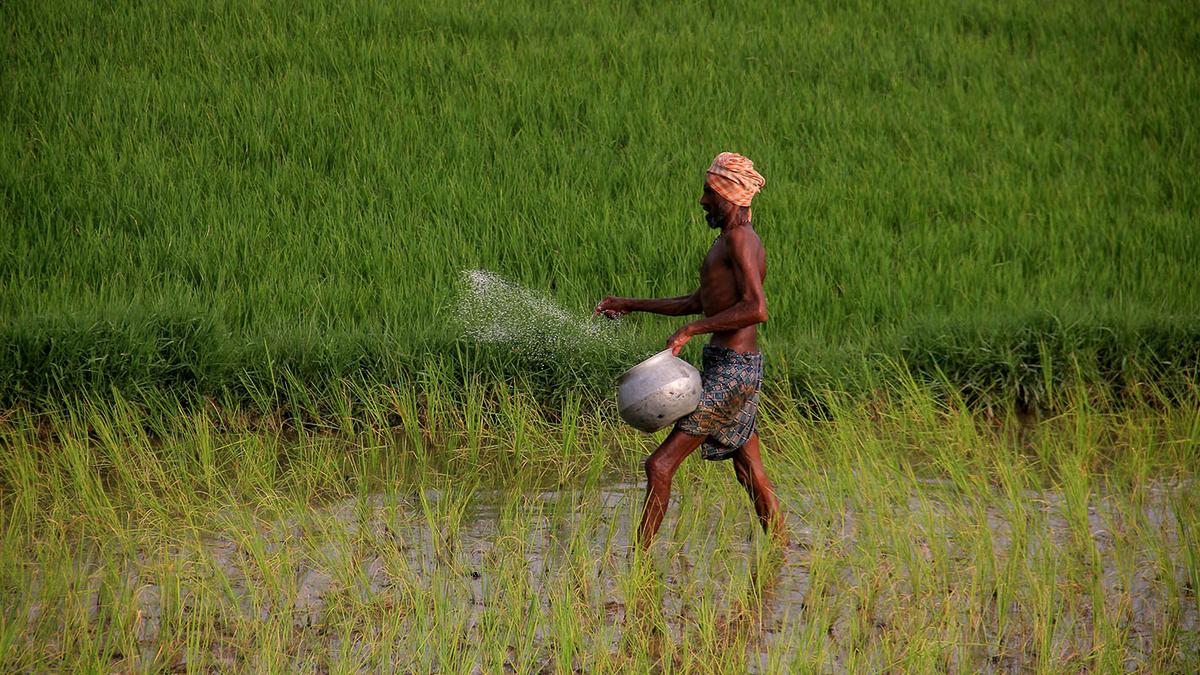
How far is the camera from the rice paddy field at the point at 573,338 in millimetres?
3641

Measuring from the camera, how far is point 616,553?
4.14 metres

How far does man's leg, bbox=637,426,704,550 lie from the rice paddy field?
0.32ft

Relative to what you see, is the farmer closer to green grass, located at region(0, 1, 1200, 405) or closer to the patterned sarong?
the patterned sarong

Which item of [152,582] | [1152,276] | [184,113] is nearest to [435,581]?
[152,582]

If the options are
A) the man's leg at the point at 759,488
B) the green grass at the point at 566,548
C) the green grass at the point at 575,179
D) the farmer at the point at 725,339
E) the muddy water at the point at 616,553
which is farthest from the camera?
the green grass at the point at 575,179

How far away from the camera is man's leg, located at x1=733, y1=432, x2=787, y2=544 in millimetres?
4070

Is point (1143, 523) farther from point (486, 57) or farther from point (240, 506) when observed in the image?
point (486, 57)

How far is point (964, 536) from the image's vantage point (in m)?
4.09

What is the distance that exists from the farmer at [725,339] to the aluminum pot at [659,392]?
8 centimetres

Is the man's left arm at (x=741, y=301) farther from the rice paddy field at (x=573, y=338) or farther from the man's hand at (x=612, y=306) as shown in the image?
the rice paddy field at (x=573, y=338)

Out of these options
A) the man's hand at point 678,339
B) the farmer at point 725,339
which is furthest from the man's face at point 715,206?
the man's hand at point 678,339

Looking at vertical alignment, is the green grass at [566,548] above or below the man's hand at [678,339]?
below

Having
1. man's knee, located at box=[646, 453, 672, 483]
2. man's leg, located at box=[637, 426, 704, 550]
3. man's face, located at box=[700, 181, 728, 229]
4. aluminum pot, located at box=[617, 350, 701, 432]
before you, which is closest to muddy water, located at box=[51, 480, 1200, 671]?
man's leg, located at box=[637, 426, 704, 550]

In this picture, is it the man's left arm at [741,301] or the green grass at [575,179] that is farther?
the green grass at [575,179]
